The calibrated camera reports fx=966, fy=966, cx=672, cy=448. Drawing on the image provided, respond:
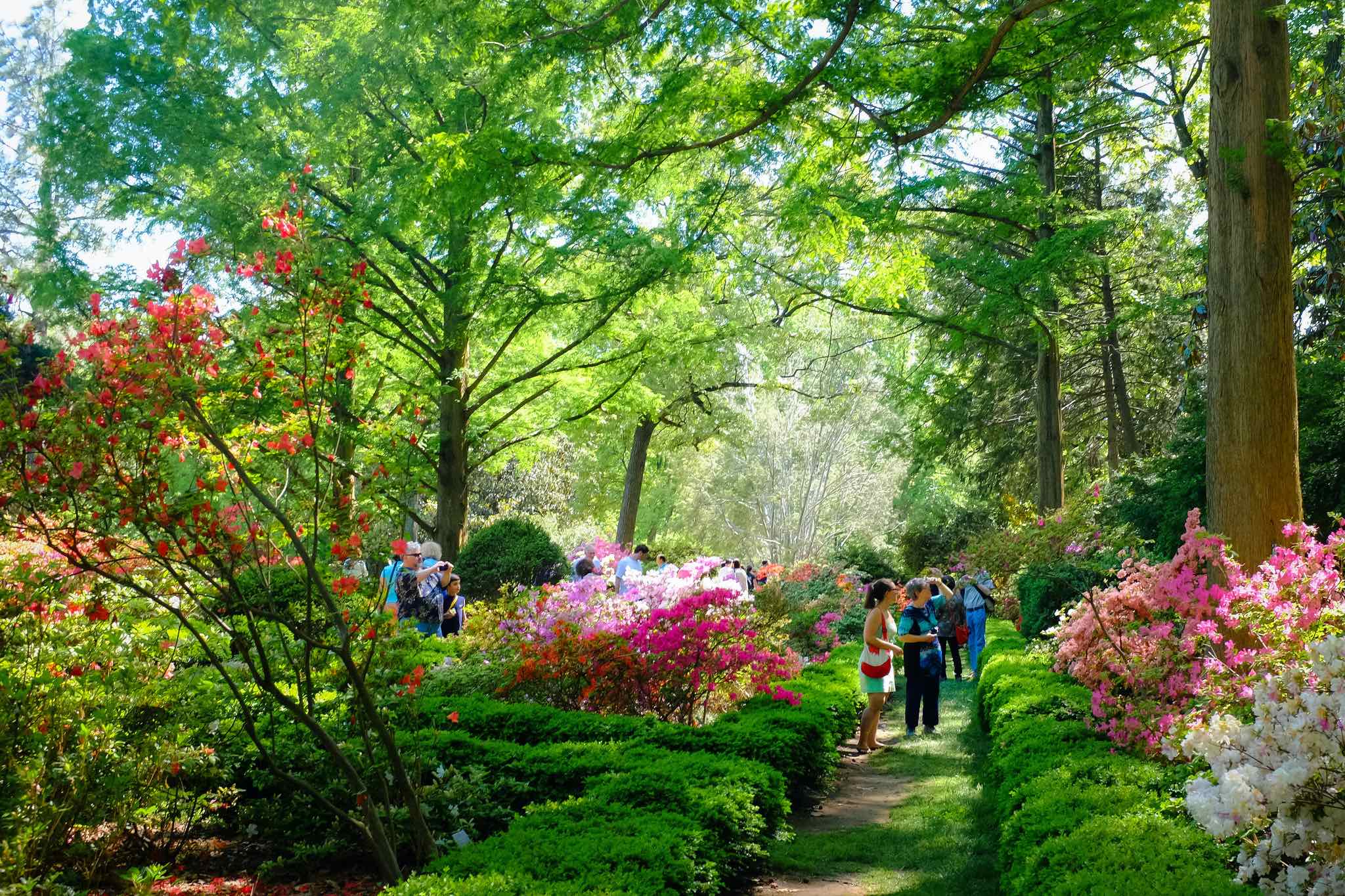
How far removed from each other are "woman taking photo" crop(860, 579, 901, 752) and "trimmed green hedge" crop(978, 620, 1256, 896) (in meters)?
1.70

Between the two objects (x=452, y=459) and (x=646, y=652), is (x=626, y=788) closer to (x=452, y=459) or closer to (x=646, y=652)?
(x=646, y=652)

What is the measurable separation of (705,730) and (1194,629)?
309cm

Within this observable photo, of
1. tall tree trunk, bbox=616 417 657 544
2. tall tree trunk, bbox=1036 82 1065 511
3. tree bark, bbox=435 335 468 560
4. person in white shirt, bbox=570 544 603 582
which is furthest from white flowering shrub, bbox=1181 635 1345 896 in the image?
tall tree trunk, bbox=616 417 657 544

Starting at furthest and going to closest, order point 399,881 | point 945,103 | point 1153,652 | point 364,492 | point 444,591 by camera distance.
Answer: point 444,591 < point 945,103 < point 1153,652 < point 364,492 < point 399,881

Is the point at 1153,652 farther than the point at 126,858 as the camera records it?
Yes

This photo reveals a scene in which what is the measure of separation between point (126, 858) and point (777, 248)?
57.1 ft

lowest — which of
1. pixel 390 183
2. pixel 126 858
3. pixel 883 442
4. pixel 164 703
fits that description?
pixel 126 858

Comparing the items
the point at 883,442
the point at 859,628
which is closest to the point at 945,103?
the point at 859,628

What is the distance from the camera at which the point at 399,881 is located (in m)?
3.82

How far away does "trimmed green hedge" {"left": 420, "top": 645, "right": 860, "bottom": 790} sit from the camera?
6391 mm

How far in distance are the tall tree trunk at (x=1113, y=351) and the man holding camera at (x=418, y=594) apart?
13761 millimetres

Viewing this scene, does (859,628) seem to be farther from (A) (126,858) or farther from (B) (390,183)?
(A) (126,858)

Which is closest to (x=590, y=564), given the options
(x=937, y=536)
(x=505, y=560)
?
(x=505, y=560)

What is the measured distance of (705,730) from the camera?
659 cm
